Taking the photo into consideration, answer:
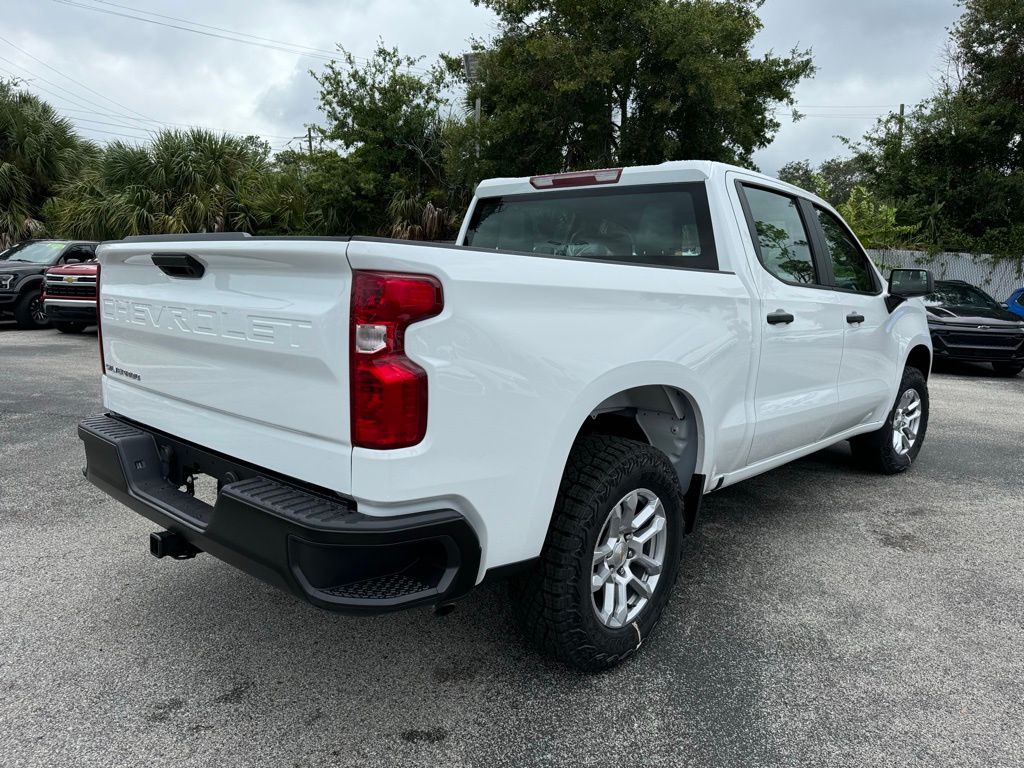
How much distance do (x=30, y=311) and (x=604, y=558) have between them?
554 inches

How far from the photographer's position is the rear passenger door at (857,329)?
165 inches

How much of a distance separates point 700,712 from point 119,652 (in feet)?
6.77

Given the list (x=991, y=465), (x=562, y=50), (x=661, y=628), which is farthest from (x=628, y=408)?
(x=562, y=50)

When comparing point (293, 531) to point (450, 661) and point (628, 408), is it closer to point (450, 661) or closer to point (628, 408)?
point (450, 661)

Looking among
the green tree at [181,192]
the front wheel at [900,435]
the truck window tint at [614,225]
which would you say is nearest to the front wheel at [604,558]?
the truck window tint at [614,225]

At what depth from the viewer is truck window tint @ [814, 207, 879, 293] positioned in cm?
425

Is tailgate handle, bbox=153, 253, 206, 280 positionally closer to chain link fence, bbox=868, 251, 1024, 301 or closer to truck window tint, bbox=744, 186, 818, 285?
truck window tint, bbox=744, 186, 818, 285

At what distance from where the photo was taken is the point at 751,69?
609 inches

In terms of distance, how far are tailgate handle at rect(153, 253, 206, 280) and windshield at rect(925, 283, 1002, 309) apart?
474 inches

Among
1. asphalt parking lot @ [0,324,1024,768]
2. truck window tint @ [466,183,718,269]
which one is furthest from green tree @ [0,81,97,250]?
truck window tint @ [466,183,718,269]

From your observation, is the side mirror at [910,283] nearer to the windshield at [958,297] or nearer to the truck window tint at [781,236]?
the truck window tint at [781,236]

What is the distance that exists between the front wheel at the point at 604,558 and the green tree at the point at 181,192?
54.0 feet

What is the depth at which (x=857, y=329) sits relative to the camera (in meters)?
4.29

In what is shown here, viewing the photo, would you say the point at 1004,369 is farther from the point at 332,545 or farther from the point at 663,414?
the point at 332,545
